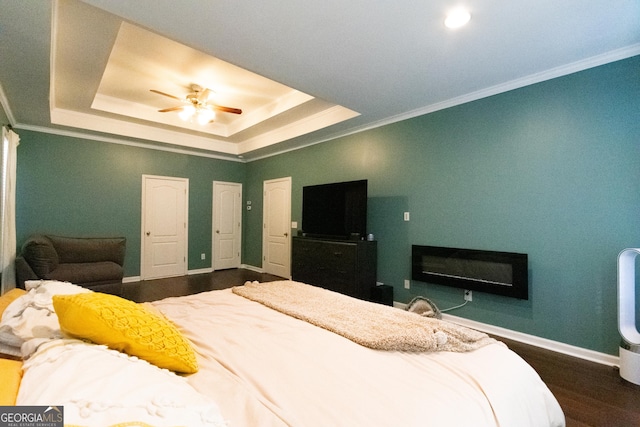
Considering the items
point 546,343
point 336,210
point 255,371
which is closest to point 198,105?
point 336,210

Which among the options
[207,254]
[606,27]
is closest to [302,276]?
[207,254]

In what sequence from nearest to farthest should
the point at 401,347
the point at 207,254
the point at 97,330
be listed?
the point at 97,330, the point at 401,347, the point at 207,254

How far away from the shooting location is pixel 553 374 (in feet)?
7.54

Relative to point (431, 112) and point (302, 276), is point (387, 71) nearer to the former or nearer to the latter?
point (431, 112)

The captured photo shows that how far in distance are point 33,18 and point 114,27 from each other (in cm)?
49

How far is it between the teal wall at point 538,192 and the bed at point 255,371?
1893mm

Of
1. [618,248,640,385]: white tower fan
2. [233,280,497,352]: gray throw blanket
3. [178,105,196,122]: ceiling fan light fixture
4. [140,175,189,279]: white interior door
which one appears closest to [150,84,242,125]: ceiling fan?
[178,105,196,122]: ceiling fan light fixture

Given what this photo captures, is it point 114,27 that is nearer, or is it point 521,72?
point 114,27

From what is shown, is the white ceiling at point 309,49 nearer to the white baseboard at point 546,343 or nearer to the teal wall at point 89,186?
the teal wall at point 89,186

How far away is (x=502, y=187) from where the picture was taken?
10.2 feet

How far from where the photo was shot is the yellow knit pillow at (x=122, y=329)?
3.00 ft

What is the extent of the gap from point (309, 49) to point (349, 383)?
2520 mm

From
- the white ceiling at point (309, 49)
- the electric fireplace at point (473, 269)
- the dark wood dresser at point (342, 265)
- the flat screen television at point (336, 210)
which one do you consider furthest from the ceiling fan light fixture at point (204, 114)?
the electric fireplace at point (473, 269)

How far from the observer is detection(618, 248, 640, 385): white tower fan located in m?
2.17
